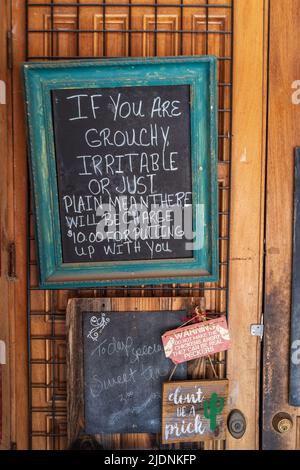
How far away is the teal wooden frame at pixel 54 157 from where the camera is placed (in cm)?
167

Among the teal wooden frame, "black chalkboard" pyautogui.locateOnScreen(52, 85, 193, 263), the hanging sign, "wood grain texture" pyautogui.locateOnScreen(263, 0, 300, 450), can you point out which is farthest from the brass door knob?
"black chalkboard" pyautogui.locateOnScreen(52, 85, 193, 263)

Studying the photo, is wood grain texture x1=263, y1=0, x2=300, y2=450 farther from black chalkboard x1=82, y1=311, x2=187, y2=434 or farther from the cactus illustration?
black chalkboard x1=82, y1=311, x2=187, y2=434

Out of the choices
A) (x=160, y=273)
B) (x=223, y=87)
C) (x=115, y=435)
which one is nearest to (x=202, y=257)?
(x=160, y=273)

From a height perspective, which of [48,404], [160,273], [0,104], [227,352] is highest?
[0,104]

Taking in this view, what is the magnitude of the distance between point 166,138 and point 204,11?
0.59m

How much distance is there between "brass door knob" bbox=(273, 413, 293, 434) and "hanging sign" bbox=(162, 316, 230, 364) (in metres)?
0.44

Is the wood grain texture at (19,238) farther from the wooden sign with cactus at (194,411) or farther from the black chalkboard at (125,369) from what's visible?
the wooden sign with cactus at (194,411)

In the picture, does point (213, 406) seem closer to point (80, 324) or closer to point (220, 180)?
point (80, 324)

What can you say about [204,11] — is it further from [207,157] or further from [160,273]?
[160,273]

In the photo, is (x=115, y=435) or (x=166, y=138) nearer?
(x=166, y=138)

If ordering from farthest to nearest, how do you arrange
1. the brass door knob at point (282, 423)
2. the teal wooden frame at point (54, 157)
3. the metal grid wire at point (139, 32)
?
the brass door knob at point (282, 423), the metal grid wire at point (139, 32), the teal wooden frame at point (54, 157)

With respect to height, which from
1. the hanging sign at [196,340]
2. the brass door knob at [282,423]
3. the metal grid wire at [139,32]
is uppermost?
the metal grid wire at [139,32]

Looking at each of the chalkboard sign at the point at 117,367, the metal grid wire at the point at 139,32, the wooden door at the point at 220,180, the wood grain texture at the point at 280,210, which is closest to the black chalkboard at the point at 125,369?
the chalkboard sign at the point at 117,367

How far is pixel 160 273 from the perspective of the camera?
1.80 meters
